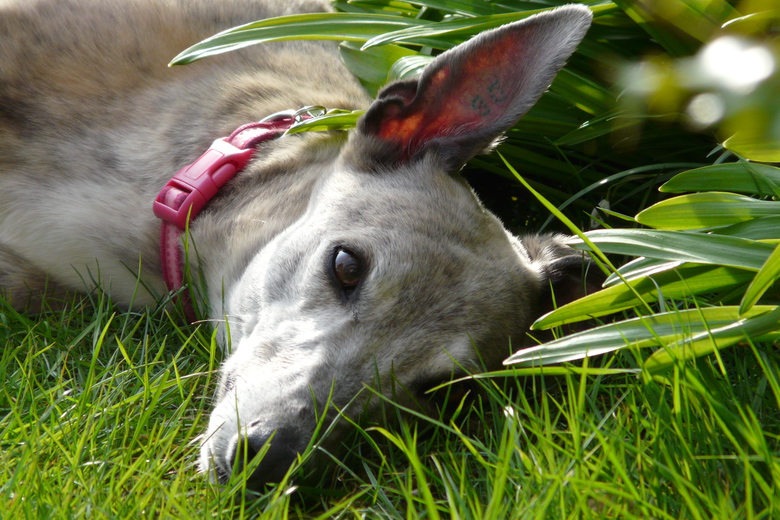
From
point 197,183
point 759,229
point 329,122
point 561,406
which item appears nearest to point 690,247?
point 759,229

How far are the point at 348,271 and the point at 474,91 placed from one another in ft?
2.53

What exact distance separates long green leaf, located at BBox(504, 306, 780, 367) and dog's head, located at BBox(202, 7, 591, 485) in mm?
371

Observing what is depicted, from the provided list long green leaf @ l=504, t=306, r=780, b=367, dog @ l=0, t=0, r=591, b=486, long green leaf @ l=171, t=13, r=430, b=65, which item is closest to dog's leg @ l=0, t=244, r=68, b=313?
dog @ l=0, t=0, r=591, b=486

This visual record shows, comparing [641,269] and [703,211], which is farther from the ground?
[703,211]

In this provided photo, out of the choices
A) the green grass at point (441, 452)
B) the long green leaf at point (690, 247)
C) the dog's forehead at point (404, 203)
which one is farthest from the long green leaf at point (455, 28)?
the green grass at point (441, 452)

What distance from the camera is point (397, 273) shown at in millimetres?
2102

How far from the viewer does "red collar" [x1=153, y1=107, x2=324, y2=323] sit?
2490 millimetres

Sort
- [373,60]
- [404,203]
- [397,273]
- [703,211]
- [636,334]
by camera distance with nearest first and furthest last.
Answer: [636,334] < [703,211] < [397,273] < [404,203] < [373,60]

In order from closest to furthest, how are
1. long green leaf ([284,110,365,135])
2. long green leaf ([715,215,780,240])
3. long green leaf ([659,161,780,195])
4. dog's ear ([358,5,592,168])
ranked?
1. long green leaf ([715,215,780,240])
2. long green leaf ([659,161,780,195])
3. dog's ear ([358,5,592,168])
4. long green leaf ([284,110,365,135])

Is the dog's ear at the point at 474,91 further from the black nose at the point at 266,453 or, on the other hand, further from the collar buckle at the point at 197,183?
the black nose at the point at 266,453

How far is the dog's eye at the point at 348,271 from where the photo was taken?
213 centimetres

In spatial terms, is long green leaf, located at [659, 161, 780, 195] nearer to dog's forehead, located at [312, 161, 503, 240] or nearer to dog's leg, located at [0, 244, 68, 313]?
dog's forehead, located at [312, 161, 503, 240]

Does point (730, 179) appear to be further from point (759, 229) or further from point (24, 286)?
point (24, 286)

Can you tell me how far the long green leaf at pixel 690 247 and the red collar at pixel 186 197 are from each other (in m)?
1.33
